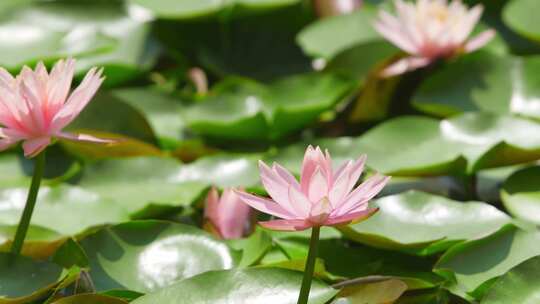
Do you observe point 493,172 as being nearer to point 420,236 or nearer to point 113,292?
point 420,236

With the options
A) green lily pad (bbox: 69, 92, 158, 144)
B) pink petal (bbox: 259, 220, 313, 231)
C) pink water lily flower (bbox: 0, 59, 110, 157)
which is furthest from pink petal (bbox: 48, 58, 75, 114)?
green lily pad (bbox: 69, 92, 158, 144)

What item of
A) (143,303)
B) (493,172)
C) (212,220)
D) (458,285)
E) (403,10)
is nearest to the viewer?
(143,303)

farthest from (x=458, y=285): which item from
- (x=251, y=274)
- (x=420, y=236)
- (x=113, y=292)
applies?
(x=113, y=292)

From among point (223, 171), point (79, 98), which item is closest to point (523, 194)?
point (223, 171)

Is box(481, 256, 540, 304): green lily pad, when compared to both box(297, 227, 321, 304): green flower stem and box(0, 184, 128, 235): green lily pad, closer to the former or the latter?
box(297, 227, 321, 304): green flower stem

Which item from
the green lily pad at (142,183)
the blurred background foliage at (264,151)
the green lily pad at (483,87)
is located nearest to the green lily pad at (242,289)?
the blurred background foliage at (264,151)

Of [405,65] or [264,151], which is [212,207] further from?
[405,65]
